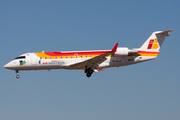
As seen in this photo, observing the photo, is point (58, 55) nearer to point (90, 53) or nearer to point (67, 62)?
point (67, 62)

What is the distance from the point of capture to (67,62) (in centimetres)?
2698

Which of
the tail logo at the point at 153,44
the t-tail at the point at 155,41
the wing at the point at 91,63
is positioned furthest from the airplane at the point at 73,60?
the tail logo at the point at 153,44

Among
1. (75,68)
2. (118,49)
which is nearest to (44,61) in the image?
(75,68)

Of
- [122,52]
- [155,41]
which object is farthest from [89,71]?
[155,41]

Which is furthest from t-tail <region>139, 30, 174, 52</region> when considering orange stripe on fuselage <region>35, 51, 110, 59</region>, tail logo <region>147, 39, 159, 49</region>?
orange stripe on fuselage <region>35, 51, 110, 59</region>

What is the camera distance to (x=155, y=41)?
2878 centimetres

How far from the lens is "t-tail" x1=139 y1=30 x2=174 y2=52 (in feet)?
93.1

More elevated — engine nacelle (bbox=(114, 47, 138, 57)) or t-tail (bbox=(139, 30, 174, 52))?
t-tail (bbox=(139, 30, 174, 52))

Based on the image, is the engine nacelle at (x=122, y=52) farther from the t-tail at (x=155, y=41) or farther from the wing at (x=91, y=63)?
the t-tail at (x=155, y=41)

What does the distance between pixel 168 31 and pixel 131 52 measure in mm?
5157

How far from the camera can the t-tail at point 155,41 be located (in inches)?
1118

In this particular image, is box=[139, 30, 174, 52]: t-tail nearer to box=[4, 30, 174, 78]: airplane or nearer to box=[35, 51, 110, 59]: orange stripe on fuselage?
box=[4, 30, 174, 78]: airplane

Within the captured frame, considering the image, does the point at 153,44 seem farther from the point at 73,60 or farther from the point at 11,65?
the point at 11,65

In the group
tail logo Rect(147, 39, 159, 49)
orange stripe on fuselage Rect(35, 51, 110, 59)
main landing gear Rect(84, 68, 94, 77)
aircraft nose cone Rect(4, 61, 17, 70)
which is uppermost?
tail logo Rect(147, 39, 159, 49)
